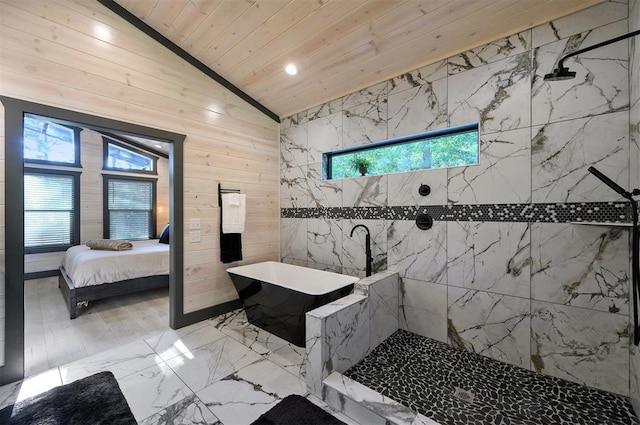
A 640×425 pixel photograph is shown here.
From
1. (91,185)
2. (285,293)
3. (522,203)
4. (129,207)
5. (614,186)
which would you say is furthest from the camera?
(129,207)

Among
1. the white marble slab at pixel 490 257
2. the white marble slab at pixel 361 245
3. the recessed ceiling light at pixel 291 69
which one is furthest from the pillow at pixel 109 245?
the white marble slab at pixel 490 257

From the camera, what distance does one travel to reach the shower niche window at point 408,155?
7.87ft

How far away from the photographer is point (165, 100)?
2.76 metres

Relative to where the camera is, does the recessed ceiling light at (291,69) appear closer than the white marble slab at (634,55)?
No

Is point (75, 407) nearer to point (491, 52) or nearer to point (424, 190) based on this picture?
point (424, 190)

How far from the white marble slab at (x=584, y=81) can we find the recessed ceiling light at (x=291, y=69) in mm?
2146

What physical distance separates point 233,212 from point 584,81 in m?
3.36

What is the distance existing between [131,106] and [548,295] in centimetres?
396

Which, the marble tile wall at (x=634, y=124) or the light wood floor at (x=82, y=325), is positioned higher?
the marble tile wall at (x=634, y=124)

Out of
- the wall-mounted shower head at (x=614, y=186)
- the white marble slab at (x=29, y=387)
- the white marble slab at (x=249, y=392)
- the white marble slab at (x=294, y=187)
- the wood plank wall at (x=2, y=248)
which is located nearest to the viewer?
the wall-mounted shower head at (x=614, y=186)

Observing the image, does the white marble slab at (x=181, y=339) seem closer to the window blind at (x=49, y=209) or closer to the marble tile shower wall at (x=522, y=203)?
the marble tile shower wall at (x=522, y=203)

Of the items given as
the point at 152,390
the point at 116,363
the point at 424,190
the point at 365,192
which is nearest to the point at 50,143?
the point at 116,363

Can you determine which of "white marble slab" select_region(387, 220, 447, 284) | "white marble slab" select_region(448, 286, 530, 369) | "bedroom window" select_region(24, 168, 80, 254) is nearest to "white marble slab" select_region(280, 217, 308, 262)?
"white marble slab" select_region(387, 220, 447, 284)

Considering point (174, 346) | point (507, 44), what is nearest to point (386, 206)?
point (507, 44)
